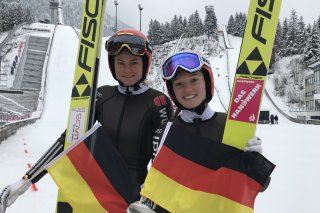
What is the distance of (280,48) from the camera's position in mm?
68750

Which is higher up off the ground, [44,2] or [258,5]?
[44,2]

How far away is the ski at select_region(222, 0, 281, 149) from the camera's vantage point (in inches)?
88.7

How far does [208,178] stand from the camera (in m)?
2.21

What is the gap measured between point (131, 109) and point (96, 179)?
2.40 ft

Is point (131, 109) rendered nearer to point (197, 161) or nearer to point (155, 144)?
point (155, 144)

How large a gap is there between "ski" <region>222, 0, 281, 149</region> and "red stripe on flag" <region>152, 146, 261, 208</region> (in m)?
0.24

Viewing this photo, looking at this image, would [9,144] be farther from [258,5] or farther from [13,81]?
[13,81]

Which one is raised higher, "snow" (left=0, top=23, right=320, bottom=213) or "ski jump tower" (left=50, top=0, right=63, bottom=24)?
"ski jump tower" (left=50, top=0, right=63, bottom=24)

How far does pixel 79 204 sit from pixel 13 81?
3697cm

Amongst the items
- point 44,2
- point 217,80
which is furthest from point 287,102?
point 44,2

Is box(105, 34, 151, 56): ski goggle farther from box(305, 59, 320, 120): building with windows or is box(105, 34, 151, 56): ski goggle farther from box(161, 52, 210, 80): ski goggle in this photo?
box(305, 59, 320, 120): building with windows

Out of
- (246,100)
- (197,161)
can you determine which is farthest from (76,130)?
(246,100)

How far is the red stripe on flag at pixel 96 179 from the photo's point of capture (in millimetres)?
Answer: 2523

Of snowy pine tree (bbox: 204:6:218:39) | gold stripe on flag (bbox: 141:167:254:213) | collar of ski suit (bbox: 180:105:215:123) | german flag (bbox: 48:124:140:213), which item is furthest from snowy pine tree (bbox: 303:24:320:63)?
Result: gold stripe on flag (bbox: 141:167:254:213)
